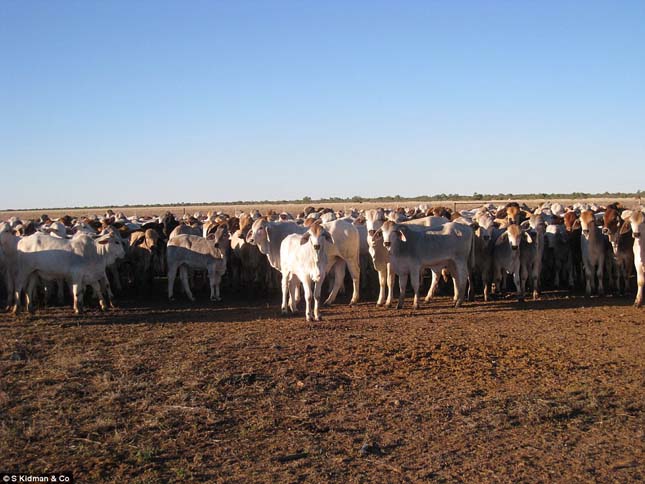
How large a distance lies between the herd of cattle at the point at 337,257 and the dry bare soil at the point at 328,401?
184cm

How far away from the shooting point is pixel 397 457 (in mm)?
6898

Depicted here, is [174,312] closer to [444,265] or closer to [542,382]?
[444,265]

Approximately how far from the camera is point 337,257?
57.4ft

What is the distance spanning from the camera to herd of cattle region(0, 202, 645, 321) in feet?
50.1

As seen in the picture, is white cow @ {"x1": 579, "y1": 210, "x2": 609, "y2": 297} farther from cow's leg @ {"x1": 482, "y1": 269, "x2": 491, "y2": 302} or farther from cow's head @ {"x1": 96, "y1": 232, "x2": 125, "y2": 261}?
cow's head @ {"x1": 96, "y1": 232, "x2": 125, "y2": 261}

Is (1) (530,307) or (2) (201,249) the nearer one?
(1) (530,307)

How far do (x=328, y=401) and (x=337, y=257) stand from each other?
9.02 m

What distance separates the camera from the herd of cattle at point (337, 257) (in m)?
15.3

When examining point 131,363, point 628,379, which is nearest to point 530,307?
point 628,379

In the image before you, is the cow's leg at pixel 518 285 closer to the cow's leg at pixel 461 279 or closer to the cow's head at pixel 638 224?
the cow's leg at pixel 461 279

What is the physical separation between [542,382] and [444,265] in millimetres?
7372

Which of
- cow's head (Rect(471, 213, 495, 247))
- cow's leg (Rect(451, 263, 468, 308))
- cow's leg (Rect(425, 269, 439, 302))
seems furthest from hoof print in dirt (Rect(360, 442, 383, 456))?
cow's head (Rect(471, 213, 495, 247))

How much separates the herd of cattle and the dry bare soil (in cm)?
184

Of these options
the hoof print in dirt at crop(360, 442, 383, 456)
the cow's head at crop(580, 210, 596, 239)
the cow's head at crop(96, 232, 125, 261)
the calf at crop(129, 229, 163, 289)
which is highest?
the cow's head at crop(580, 210, 596, 239)
